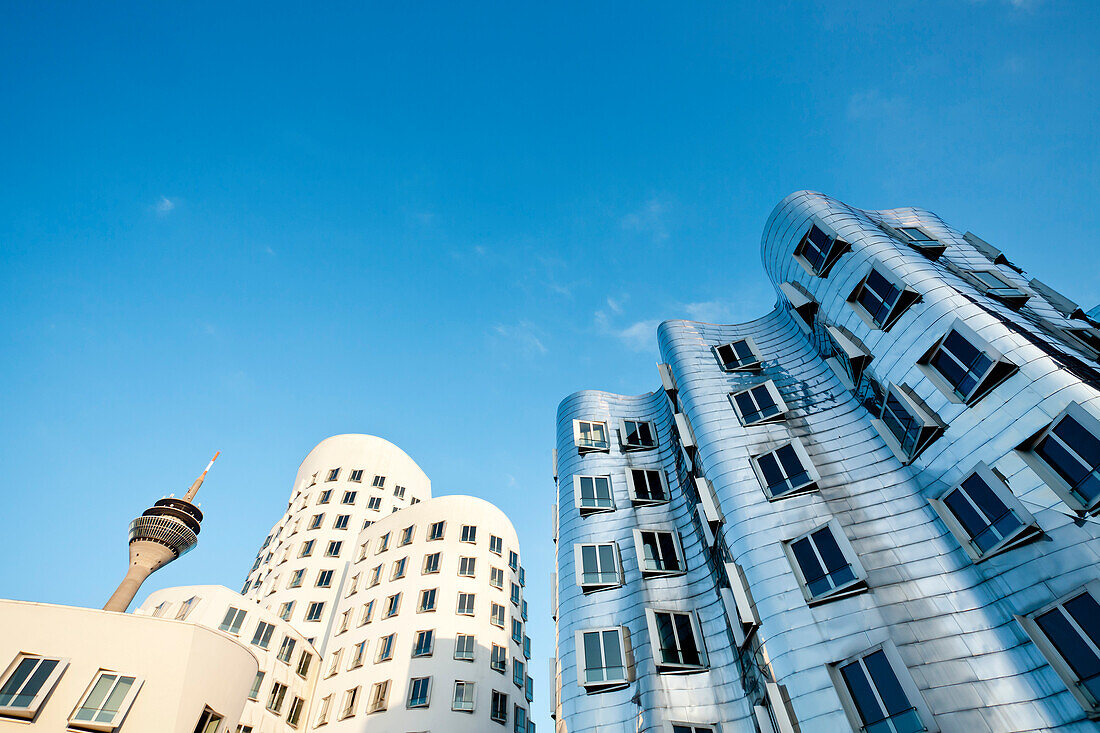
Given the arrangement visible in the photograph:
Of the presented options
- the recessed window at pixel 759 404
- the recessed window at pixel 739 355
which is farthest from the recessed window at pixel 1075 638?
the recessed window at pixel 739 355

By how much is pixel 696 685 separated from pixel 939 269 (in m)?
21.6

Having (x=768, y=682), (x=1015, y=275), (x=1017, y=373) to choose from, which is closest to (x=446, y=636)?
(x=768, y=682)

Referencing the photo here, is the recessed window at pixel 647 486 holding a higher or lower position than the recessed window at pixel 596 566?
Answer: higher

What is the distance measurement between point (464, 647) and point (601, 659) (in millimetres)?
23258

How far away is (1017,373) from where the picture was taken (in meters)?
19.3

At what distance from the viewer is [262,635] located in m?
47.0

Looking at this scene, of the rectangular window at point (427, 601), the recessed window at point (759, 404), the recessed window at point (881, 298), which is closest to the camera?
the recessed window at point (881, 298)

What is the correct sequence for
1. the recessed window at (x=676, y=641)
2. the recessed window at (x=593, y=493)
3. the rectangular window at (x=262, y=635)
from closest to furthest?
the recessed window at (x=676, y=641) < the recessed window at (x=593, y=493) < the rectangular window at (x=262, y=635)

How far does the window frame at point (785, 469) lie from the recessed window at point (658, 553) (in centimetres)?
607

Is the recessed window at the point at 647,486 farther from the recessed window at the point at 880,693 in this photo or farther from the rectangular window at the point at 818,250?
the rectangular window at the point at 818,250

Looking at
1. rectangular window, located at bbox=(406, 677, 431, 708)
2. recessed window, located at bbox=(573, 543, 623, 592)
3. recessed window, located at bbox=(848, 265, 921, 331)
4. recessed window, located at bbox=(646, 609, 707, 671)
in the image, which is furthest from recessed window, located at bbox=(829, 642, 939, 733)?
rectangular window, located at bbox=(406, 677, 431, 708)

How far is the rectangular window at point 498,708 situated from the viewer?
137 ft

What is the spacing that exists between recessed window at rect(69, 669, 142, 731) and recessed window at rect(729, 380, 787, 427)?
33.9 metres

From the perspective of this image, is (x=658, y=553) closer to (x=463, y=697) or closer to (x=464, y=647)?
(x=463, y=697)
